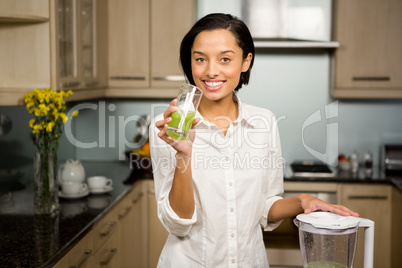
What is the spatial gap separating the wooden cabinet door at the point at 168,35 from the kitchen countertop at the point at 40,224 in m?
0.79

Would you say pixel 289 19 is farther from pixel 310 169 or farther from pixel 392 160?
pixel 392 160

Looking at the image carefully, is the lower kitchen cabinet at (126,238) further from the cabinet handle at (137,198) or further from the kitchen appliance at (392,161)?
the kitchen appliance at (392,161)

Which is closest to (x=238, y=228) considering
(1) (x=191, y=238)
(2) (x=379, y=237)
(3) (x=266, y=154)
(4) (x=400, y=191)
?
(1) (x=191, y=238)

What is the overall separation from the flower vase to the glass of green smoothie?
1069 mm

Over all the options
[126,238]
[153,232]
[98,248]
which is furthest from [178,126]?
[153,232]

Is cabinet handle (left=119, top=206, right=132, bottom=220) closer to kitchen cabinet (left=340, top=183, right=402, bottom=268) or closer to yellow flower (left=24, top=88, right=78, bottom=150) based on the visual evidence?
yellow flower (left=24, top=88, right=78, bottom=150)

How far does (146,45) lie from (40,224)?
1.72m

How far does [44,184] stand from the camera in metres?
2.19

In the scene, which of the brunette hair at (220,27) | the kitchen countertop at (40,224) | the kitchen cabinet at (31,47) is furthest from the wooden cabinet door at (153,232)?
the brunette hair at (220,27)

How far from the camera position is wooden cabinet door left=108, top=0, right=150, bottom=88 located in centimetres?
344

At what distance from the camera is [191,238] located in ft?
5.11

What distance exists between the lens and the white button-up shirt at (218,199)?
5.02ft

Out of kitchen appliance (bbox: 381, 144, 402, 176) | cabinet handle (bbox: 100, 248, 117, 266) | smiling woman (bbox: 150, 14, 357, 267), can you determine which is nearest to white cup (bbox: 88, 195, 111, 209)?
cabinet handle (bbox: 100, 248, 117, 266)

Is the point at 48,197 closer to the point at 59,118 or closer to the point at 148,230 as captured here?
the point at 59,118
